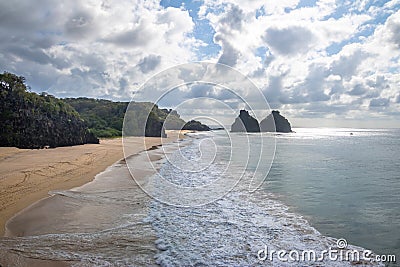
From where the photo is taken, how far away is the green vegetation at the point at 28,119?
68.9 ft

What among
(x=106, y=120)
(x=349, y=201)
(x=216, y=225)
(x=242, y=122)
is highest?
(x=106, y=120)

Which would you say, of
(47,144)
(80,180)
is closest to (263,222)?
(80,180)

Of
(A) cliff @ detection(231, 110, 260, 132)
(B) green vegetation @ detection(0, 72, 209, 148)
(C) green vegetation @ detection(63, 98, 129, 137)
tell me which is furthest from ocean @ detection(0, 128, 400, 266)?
(C) green vegetation @ detection(63, 98, 129, 137)

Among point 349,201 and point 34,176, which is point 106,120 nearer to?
point 34,176

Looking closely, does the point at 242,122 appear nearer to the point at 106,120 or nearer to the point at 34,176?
the point at 34,176

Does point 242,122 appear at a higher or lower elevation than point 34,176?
higher

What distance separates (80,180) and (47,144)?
12272 mm

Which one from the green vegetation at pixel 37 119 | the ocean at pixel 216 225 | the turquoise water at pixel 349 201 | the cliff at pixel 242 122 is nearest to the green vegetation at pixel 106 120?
the green vegetation at pixel 37 119

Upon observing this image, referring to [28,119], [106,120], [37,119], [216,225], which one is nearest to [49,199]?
[216,225]

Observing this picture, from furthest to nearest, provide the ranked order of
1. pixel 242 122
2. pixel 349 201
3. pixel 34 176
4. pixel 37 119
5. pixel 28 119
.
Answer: pixel 37 119, pixel 28 119, pixel 242 122, pixel 34 176, pixel 349 201

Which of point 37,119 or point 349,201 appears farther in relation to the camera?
point 37,119

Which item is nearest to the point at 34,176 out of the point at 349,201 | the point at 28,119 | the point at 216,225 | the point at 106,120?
the point at 216,225

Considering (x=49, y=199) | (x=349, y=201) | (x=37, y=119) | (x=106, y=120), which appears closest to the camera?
(x=49, y=199)

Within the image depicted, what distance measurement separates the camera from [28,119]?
22.3 meters
